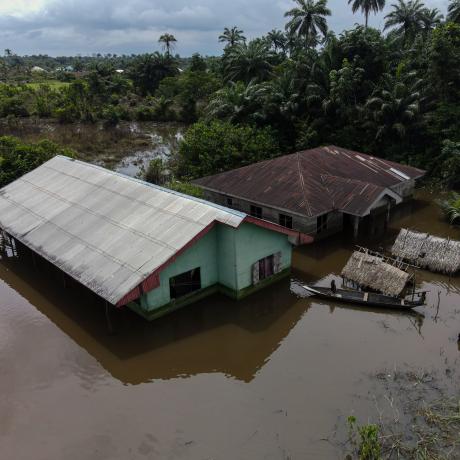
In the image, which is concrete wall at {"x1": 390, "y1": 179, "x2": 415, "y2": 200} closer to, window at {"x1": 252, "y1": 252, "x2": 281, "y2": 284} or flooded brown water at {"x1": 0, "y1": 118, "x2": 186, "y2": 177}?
window at {"x1": 252, "y1": 252, "x2": 281, "y2": 284}

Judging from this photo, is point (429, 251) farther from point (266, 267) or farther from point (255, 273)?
point (255, 273)

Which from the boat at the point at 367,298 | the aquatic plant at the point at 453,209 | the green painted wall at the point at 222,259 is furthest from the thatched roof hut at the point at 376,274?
the aquatic plant at the point at 453,209

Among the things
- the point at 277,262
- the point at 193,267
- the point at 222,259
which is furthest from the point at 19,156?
the point at 277,262

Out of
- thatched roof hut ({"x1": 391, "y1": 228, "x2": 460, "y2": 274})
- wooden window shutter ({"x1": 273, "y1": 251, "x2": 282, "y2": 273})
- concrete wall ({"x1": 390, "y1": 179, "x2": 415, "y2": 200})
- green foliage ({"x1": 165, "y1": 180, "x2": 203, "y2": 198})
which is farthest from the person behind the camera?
concrete wall ({"x1": 390, "y1": 179, "x2": 415, "y2": 200})

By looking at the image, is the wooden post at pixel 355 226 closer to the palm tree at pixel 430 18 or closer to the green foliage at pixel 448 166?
the green foliage at pixel 448 166

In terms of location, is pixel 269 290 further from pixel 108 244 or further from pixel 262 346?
pixel 108 244

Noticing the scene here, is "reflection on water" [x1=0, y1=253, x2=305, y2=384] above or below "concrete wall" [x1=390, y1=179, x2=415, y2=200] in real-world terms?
below

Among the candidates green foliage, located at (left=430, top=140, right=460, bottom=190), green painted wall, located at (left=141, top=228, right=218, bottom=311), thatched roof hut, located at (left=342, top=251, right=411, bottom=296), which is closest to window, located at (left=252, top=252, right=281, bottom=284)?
green painted wall, located at (left=141, top=228, right=218, bottom=311)
